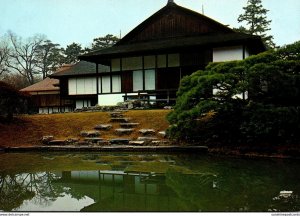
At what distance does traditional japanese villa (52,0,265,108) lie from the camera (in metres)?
19.5

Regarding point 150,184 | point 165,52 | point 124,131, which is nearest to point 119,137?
point 124,131

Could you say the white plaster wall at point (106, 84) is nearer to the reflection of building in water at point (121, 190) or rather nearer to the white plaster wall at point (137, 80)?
the white plaster wall at point (137, 80)

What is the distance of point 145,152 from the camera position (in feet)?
39.2

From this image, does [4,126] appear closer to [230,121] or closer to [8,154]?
[8,154]

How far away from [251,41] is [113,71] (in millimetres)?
9033

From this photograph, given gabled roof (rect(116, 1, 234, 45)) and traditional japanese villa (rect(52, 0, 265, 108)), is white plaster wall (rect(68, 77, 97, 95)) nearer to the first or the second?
traditional japanese villa (rect(52, 0, 265, 108))

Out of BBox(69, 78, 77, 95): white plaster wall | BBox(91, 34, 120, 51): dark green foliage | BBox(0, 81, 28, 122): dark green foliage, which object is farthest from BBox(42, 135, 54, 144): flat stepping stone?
BBox(91, 34, 120, 51): dark green foliage

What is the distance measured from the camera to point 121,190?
22.7 ft

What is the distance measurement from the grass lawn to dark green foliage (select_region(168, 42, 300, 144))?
8.57 ft

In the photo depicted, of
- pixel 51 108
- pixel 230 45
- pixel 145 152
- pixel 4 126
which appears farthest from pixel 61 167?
pixel 51 108

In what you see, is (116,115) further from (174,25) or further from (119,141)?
(174,25)

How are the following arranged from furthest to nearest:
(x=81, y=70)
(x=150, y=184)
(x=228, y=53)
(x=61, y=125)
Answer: (x=81, y=70), (x=228, y=53), (x=61, y=125), (x=150, y=184)

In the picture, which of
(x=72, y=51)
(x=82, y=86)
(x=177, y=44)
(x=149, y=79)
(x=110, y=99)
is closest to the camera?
(x=177, y=44)

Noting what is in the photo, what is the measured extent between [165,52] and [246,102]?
390 inches
